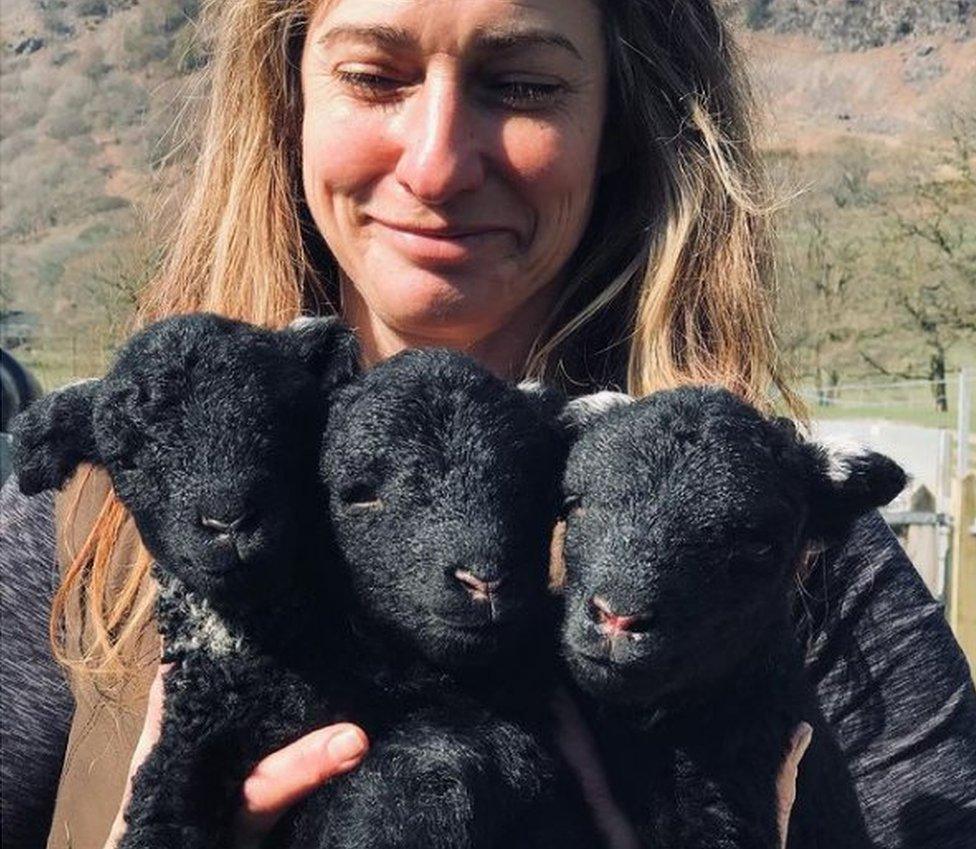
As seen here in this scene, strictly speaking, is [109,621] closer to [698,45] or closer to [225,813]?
[225,813]

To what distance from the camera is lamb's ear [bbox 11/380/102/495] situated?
174cm

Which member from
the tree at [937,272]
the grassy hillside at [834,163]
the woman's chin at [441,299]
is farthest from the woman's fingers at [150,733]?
the tree at [937,272]

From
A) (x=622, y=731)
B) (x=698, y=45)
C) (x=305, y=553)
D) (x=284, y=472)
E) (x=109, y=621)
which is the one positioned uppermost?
(x=698, y=45)

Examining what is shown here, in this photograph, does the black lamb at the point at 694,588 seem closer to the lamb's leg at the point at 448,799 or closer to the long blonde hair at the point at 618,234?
the lamb's leg at the point at 448,799

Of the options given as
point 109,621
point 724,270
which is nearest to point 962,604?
point 724,270

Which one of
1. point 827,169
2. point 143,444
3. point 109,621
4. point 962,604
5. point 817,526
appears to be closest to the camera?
point 143,444

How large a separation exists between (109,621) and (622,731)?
1.13m

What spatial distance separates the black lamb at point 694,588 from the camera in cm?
159

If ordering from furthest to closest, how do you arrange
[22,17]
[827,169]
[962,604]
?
[22,17] < [827,169] < [962,604]

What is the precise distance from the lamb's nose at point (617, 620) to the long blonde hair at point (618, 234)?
1.01 meters

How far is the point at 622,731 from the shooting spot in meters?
1.72

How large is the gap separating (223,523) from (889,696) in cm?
146

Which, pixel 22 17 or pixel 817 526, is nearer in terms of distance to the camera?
pixel 817 526

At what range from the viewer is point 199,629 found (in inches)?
69.1
